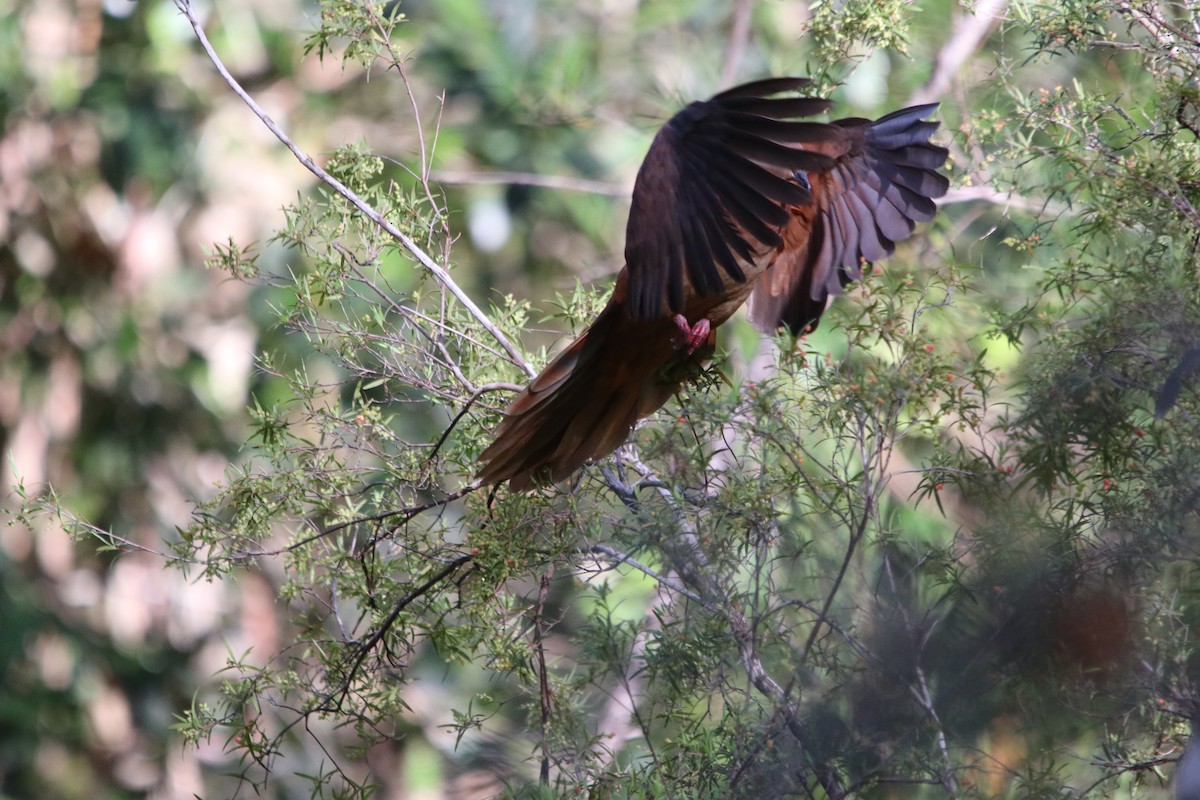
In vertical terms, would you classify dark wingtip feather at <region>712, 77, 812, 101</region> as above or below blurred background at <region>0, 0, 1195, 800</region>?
below

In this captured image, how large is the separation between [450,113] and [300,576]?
165 inches

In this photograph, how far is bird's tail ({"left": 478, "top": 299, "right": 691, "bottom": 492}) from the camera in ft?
8.68

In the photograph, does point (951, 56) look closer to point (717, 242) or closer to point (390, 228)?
point (717, 242)

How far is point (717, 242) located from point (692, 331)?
26 cm

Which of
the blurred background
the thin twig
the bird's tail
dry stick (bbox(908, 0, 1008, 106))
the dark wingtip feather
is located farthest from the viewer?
the blurred background

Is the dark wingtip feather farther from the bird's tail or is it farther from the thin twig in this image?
the thin twig

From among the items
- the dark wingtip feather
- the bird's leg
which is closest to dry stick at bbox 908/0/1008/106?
Result: the bird's leg

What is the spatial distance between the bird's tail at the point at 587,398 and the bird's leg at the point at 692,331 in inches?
0.9

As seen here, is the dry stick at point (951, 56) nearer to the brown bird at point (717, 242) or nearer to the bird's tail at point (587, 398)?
the brown bird at point (717, 242)

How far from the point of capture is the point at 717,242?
2.56m

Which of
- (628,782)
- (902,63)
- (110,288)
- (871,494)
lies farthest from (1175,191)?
(110,288)

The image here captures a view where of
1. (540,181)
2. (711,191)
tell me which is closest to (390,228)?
(711,191)

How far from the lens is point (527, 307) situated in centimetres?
288

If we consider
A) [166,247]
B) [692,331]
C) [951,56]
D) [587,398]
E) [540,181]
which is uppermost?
[166,247]
